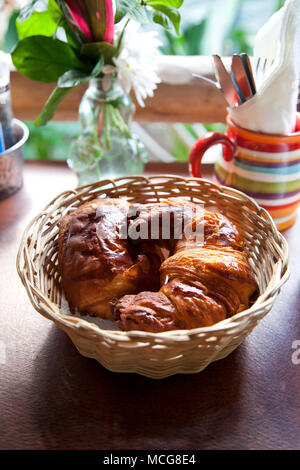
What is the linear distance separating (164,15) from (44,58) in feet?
0.73

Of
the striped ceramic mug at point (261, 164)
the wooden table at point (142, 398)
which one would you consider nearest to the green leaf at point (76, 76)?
the striped ceramic mug at point (261, 164)

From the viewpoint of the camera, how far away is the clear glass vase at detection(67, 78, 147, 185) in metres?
0.82

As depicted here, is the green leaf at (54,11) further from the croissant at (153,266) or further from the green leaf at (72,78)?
the croissant at (153,266)

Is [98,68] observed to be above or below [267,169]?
above

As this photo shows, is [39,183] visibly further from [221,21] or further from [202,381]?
[221,21]

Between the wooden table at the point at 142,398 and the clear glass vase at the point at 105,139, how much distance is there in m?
0.36

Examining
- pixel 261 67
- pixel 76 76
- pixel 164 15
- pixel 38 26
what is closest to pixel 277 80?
pixel 261 67

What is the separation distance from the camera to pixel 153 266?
0.62 m

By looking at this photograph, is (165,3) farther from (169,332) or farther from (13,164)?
(169,332)

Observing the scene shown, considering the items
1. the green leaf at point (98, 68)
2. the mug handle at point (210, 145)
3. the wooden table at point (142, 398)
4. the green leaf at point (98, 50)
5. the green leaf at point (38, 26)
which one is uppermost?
the green leaf at point (38, 26)

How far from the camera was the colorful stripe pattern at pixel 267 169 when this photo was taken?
72 cm

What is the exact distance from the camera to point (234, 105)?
0.75 meters
